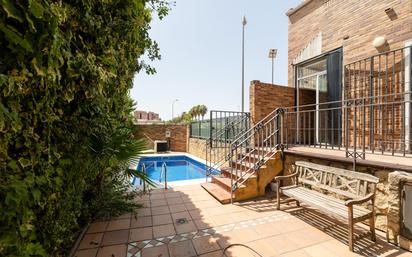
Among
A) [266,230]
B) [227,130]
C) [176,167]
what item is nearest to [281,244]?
[266,230]

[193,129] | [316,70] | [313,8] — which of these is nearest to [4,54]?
[316,70]

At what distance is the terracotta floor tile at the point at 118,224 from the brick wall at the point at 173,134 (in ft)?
34.8

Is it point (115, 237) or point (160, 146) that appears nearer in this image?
point (115, 237)

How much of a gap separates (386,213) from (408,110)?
2950 mm

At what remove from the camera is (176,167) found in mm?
10570

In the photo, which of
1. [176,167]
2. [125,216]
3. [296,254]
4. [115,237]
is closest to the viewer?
[296,254]

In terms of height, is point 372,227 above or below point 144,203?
above

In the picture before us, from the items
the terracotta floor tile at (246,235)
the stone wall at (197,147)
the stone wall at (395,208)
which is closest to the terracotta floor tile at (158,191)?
the terracotta floor tile at (246,235)

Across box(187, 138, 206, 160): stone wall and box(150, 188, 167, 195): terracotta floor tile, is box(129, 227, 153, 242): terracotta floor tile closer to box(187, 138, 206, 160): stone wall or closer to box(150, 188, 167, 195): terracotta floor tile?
box(150, 188, 167, 195): terracotta floor tile

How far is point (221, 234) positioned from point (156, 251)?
1000mm

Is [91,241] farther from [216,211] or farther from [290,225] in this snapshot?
[290,225]

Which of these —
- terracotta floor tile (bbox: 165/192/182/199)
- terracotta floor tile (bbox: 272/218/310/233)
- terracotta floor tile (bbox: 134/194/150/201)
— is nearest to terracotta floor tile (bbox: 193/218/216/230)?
→ terracotta floor tile (bbox: 272/218/310/233)

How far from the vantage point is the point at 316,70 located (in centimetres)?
704

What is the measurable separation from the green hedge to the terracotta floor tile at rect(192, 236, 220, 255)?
1.66 metres
